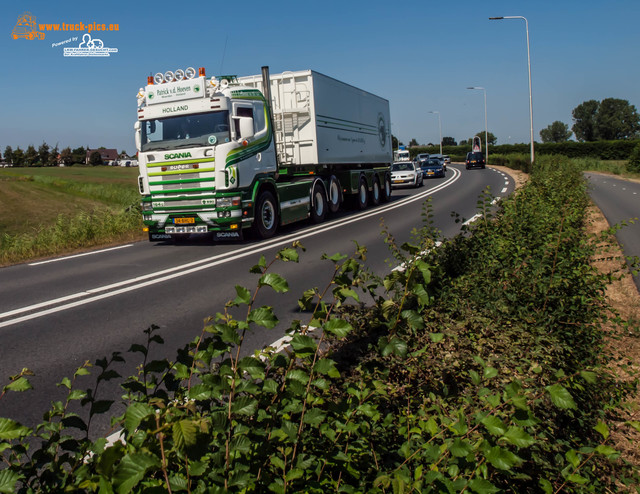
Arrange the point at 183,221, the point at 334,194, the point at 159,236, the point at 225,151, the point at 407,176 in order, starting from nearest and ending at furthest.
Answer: the point at 225,151
the point at 183,221
the point at 159,236
the point at 334,194
the point at 407,176

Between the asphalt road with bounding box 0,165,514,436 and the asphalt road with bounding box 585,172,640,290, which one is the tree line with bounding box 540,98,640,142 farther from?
the asphalt road with bounding box 0,165,514,436

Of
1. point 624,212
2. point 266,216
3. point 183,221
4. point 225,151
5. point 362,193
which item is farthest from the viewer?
point 362,193

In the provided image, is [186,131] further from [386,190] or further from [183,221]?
[386,190]

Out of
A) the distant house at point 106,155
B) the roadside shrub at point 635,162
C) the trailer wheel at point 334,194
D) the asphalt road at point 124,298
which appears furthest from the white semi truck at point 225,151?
the distant house at point 106,155

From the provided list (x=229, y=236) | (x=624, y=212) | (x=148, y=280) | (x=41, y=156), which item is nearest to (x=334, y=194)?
(x=229, y=236)

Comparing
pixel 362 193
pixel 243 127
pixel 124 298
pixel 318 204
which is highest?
pixel 243 127

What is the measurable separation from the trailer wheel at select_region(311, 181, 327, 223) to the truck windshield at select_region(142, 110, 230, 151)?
4505 mm

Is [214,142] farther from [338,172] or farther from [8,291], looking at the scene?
[338,172]

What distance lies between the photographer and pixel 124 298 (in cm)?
783

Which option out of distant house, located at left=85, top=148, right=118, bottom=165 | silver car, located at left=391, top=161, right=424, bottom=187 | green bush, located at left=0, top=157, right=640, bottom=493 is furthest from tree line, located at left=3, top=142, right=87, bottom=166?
green bush, located at left=0, top=157, right=640, bottom=493

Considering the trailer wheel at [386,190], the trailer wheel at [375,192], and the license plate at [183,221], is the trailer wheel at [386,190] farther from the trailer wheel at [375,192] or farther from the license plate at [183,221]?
the license plate at [183,221]

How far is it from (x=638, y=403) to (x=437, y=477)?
3126 mm

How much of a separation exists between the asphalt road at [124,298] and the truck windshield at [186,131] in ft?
7.60

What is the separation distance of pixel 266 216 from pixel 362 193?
703cm
